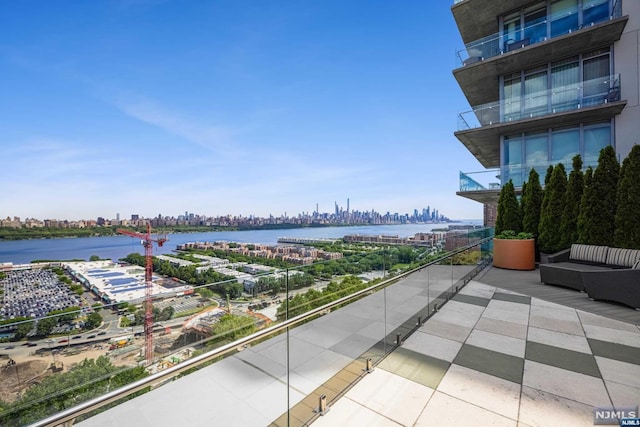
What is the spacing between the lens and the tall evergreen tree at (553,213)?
836 cm

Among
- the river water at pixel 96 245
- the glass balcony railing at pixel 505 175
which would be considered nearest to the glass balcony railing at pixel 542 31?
the glass balcony railing at pixel 505 175

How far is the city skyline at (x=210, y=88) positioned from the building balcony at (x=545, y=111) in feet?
3.09

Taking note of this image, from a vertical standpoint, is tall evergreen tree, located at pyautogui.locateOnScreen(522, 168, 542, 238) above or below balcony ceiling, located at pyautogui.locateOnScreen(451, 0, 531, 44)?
below

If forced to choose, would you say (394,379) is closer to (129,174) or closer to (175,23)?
(175,23)

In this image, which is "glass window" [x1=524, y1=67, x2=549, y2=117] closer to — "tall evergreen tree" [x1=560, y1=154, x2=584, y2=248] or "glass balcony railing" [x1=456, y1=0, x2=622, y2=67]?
"glass balcony railing" [x1=456, y1=0, x2=622, y2=67]

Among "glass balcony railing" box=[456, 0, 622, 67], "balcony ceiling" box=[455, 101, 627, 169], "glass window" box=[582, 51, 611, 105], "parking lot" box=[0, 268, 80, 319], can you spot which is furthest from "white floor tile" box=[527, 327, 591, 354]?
"parking lot" box=[0, 268, 80, 319]

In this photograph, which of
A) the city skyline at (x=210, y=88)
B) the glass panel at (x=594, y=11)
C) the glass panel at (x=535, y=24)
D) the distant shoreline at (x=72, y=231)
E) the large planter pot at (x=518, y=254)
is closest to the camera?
the large planter pot at (x=518, y=254)

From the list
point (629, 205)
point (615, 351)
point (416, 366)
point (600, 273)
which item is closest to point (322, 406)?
point (416, 366)

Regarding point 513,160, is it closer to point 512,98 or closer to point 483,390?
point 512,98

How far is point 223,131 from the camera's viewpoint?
2997cm

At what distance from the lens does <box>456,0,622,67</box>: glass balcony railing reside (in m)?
9.64

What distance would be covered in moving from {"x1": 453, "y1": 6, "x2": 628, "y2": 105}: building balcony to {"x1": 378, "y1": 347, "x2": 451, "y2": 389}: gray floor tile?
12599 mm

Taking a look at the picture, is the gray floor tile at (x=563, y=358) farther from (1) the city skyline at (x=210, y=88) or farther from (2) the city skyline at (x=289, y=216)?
(2) the city skyline at (x=289, y=216)

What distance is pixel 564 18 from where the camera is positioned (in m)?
10.1
